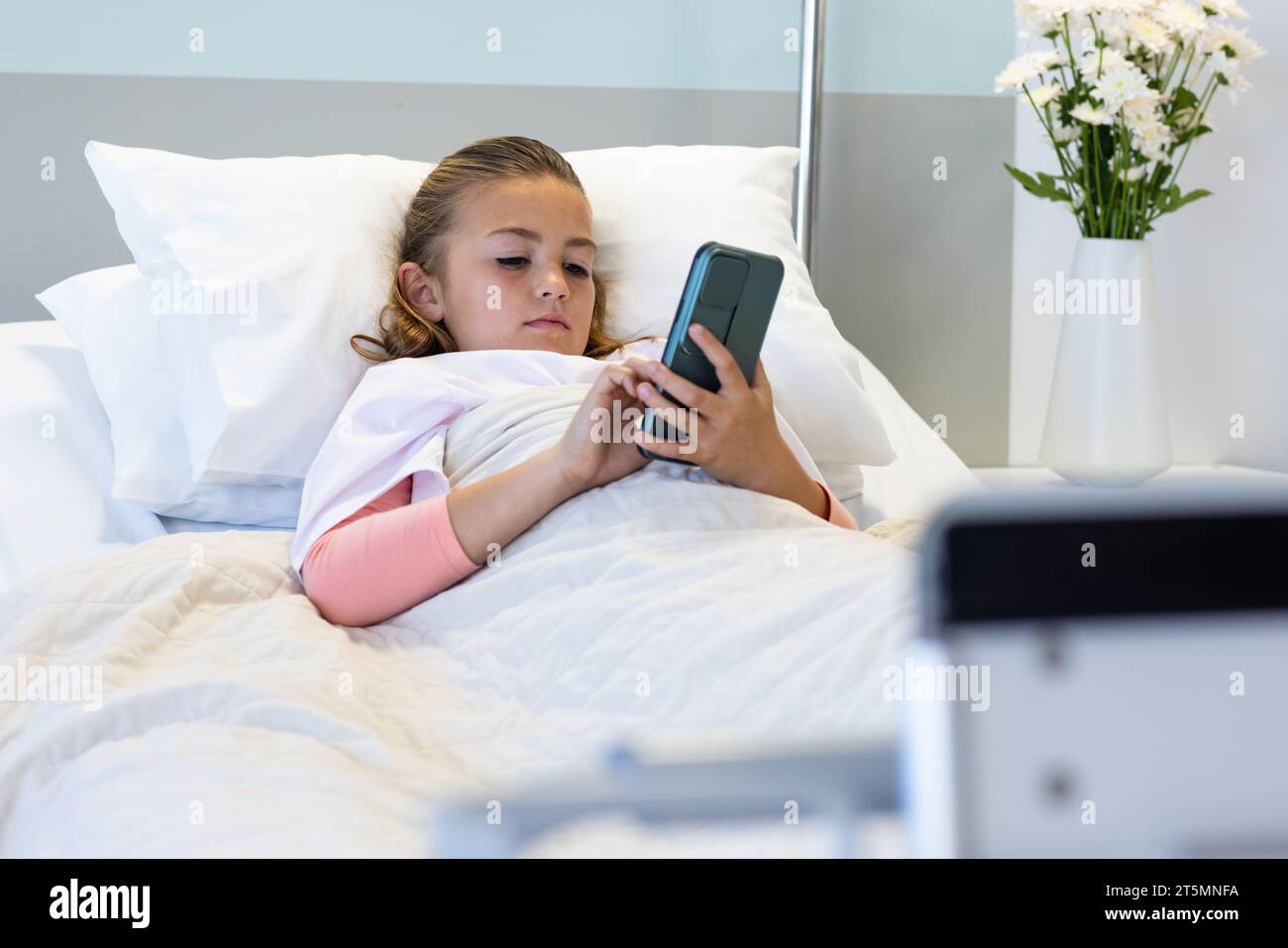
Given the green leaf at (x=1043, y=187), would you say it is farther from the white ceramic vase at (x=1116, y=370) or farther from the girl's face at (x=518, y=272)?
the girl's face at (x=518, y=272)

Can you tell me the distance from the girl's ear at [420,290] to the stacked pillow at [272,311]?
0.03 m

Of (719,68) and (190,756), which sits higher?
(719,68)

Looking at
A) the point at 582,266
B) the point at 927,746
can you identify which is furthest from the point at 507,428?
the point at 927,746

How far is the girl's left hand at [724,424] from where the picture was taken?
0.91 meters

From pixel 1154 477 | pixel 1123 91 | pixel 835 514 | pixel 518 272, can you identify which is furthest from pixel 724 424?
pixel 1154 477

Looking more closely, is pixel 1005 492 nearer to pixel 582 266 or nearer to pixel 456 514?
pixel 456 514

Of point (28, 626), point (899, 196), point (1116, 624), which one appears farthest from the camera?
point (899, 196)

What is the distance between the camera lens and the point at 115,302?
1310 millimetres

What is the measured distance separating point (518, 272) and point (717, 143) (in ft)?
2.53

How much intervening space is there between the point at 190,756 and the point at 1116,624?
54 cm

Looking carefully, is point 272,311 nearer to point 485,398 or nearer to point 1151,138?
point 485,398

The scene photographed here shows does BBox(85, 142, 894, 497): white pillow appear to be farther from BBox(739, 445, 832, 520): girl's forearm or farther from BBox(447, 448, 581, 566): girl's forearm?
BBox(447, 448, 581, 566): girl's forearm

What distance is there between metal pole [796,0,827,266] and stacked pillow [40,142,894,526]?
454 millimetres

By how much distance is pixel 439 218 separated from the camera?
1264 millimetres
